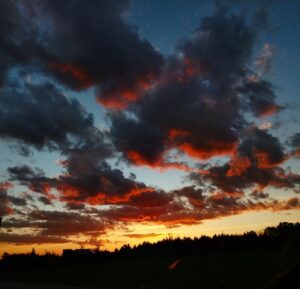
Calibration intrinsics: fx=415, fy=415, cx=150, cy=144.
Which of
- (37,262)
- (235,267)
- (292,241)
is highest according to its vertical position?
(37,262)

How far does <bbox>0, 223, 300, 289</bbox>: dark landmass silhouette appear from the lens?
2.75 meters

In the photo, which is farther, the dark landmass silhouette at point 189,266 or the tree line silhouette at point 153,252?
the tree line silhouette at point 153,252

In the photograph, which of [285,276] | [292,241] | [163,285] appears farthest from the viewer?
[163,285]

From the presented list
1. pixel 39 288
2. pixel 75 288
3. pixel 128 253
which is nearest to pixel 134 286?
pixel 75 288

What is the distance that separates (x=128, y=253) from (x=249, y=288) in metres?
96.0

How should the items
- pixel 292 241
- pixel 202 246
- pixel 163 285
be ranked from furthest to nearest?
pixel 202 246
pixel 163 285
pixel 292 241

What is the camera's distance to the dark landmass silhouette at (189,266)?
9.02 feet

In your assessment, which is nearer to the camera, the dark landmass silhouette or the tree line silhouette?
the dark landmass silhouette

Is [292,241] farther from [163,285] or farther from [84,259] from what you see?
[84,259]

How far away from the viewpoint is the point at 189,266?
46531 millimetres

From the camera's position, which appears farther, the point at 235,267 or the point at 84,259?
the point at 84,259

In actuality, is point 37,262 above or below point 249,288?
above

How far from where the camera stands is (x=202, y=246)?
11456cm

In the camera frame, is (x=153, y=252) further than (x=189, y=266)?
Yes
